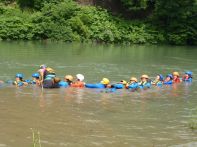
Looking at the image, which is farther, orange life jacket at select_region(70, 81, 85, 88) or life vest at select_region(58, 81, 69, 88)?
orange life jacket at select_region(70, 81, 85, 88)

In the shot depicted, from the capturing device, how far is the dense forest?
3834 centimetres

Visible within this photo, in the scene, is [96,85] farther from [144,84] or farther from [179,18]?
[179,18]

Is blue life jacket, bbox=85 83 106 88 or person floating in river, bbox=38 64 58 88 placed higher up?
person floating in river, bbox=38 64 58 88

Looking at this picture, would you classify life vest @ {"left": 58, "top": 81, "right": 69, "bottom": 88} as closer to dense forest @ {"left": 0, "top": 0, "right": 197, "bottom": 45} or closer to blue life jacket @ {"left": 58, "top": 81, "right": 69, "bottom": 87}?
blue life jacket @ {"left": 58, "top": 81, "right": 69, "bottom": 87}

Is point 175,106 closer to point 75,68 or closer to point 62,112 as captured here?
point 62,112

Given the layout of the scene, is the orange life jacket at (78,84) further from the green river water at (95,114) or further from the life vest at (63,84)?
the green river water at (95,114)

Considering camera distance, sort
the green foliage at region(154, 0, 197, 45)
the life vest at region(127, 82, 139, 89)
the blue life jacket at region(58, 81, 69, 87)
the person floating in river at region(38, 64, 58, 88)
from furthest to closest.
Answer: the green foliage at region(154, 0, 197, 45)
the life vest at region(127, 82, 139, 89)
the blue life jacket at region(58, 81, 69, 87)
the person floating in river at region(38, 64, 58, 88)

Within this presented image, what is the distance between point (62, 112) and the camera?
1188 cm

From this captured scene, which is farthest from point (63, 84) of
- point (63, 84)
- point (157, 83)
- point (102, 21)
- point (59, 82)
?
point (102, 21)

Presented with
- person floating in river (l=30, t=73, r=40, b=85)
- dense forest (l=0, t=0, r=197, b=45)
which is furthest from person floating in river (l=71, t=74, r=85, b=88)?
dense forest (l=0, t=0, r=197, b=45)

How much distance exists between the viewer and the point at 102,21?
137 feet

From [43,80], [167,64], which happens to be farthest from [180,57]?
[43,80]

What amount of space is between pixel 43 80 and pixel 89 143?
23.3 feet

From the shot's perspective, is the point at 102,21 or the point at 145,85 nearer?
the point at 145,85
